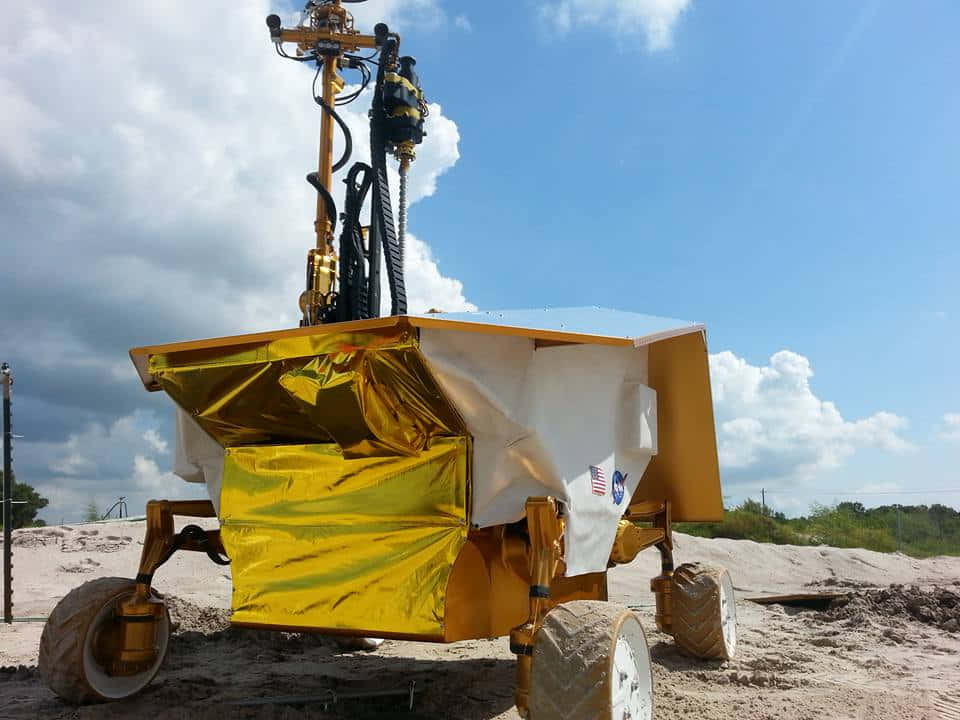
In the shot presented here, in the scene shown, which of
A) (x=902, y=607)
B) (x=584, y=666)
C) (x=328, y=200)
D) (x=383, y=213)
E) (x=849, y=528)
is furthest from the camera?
(x=849, y=528)

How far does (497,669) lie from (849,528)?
16.9m

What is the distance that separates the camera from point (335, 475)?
3.95 metres

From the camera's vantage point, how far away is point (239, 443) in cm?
433

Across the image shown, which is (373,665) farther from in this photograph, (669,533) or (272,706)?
(669,533)

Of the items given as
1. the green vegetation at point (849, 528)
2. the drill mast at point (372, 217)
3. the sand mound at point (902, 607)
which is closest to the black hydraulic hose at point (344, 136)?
the drill mast at point (372, 217)

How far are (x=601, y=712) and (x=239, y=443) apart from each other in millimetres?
2428

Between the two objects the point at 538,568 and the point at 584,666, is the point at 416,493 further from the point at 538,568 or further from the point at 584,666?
the point at 584,666

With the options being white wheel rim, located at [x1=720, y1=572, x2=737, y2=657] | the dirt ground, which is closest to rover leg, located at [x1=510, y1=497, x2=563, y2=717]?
the dirt ground

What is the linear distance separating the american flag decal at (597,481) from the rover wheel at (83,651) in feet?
8.91

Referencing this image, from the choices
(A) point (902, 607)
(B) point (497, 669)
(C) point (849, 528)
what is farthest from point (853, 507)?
(B) point (497, 669)

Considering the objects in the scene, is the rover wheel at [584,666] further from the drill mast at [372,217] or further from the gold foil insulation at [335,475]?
the drill mast at [372,217]

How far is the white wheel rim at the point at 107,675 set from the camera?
166 inches

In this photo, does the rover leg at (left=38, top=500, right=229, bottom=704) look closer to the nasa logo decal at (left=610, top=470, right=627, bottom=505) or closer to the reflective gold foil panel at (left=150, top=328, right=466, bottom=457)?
the reflective gold foil panel at (left=150, top=328, right=466, bottom=457)

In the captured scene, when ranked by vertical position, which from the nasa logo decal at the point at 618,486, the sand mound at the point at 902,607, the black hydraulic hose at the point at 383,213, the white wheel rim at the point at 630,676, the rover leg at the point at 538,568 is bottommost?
the sand mound at the point at 902,607
